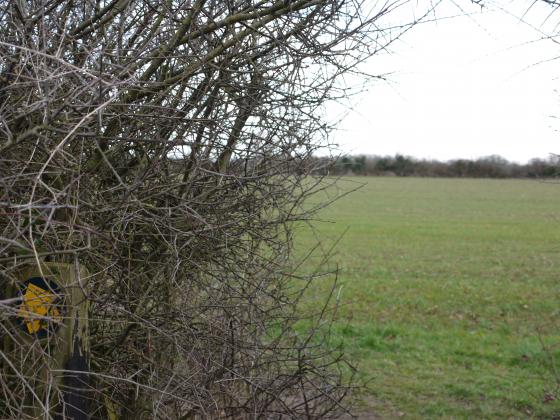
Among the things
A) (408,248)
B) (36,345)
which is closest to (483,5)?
(36,345)

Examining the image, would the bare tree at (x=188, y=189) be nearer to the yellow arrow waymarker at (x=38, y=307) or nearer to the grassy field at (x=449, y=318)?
the yellow arrow waymarker at (x=38, y=307)

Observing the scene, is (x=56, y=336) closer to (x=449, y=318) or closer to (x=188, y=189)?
(x=188, y=189)

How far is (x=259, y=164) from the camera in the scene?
437 centimetres

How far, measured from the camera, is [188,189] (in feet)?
12.1

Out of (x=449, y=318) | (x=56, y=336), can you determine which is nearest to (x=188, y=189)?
(x=56, y=336)

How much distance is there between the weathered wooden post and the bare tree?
0.04m

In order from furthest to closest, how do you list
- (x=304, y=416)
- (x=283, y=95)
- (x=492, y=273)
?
1. (x=492, y=273)
2. (x=304, y=416)
3. (x=283, y=95)

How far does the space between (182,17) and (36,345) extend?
6.75ft

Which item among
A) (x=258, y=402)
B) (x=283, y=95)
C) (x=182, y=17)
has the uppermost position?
(x=182, y=17)

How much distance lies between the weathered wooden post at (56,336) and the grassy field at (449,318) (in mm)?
1986

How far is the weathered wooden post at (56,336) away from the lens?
2758 millimetres

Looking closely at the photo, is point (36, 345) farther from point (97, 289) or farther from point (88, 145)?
point (88, 145)

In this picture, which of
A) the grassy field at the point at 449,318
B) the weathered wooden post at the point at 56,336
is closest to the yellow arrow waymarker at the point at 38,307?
the weathered wooden post at the point at 56,336

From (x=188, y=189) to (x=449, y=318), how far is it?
9135mm
